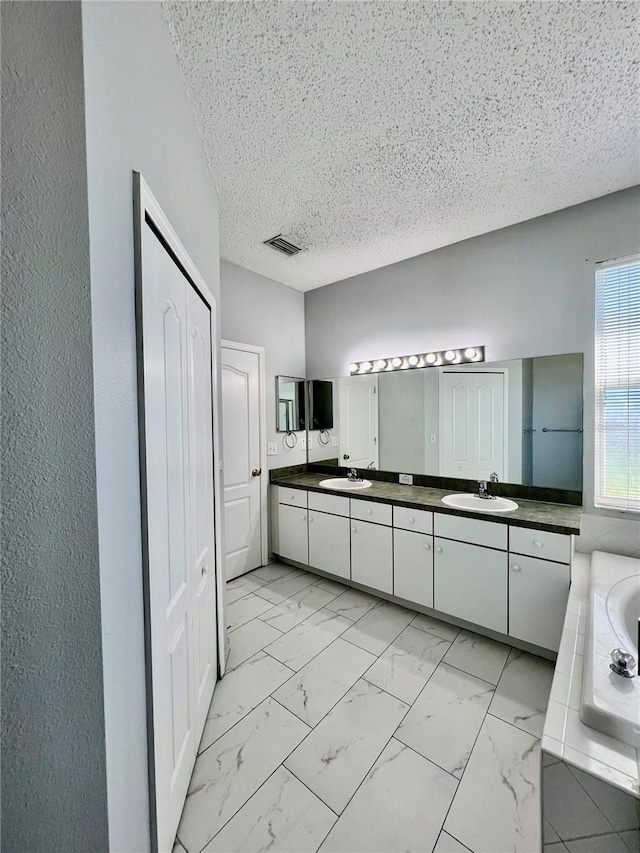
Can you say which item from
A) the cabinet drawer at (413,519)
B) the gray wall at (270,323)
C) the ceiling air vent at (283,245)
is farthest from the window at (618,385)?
the gray wall at (270,323)

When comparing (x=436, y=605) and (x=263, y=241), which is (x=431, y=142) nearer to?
(x=263, y=241)

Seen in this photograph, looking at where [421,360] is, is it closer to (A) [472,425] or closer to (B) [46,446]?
(A) [472,425]

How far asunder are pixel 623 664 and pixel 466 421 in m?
1.71

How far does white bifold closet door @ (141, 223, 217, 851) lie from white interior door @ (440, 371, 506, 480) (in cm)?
193

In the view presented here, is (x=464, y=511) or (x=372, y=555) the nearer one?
(x=464, y=511)

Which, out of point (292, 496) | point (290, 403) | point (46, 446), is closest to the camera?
point (46, 446)

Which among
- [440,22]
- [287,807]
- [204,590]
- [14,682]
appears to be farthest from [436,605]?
[440,22]

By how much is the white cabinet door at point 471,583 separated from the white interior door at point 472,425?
640 millimetres

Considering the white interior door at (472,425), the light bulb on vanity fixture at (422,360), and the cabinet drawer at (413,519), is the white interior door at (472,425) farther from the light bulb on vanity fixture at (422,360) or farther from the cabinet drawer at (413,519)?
the cabinet drawer at (413,519)

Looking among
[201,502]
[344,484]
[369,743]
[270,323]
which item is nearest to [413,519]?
[344,484]

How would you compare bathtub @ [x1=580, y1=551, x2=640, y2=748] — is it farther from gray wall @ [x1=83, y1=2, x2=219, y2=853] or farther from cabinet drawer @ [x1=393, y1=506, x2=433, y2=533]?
gray wall @ [x1=83, y1=2, x2=219, y2=853]

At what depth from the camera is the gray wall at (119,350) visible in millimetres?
660

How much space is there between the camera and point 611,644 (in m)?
1.37

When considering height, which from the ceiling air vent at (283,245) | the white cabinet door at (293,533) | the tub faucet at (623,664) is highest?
the ceiling air vent at (283,245)
